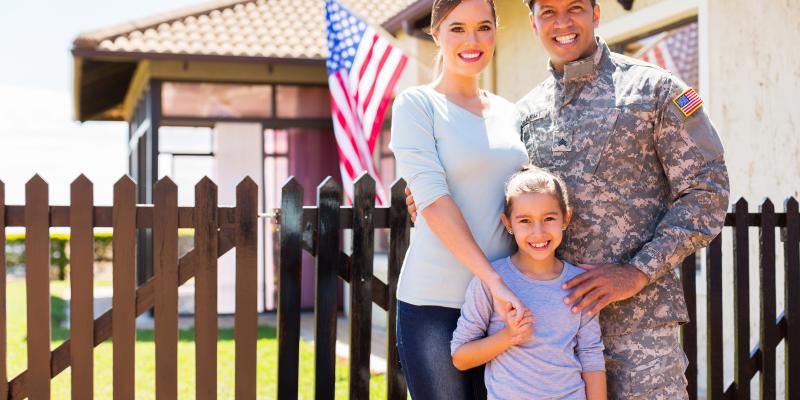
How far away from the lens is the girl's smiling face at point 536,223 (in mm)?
2211

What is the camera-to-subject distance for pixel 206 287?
3.53m

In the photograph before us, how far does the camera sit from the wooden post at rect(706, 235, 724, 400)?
4066 millimetres

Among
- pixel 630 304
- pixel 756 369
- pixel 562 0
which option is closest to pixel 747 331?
pixel 756 369

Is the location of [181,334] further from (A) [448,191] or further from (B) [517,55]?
(A) [448,191]

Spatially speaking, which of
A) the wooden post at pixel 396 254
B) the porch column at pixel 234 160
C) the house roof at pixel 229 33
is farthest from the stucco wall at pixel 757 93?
the porch column at pixel 234 160

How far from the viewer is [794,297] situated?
4.23m

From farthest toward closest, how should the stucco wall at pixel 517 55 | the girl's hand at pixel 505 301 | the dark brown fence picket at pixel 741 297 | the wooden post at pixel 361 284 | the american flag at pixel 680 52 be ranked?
1. the american flag at pixel 680 52
2. the stucco wall at pixel 517 55
3. the dark brown fence picket at pixel 741 297
4. the wooden post at pixel 361 284
5. the girl's hand at pixel 505 301

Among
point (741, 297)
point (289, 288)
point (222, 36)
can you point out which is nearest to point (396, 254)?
point (289, 288)

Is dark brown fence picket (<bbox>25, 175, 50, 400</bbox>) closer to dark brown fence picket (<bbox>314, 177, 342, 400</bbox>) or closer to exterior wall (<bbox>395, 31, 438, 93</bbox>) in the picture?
dark brown fence picket (<bbox>314, 177, 342, 400</bbox>)

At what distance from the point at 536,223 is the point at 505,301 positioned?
0.22 meters

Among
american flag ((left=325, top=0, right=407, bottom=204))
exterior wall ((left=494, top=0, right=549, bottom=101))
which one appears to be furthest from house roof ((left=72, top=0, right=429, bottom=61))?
american flag ((left=325, top=0, right=407, bottom=204))

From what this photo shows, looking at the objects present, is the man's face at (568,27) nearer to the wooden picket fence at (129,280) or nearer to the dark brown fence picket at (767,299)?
the wooden picket fence at (129,280)

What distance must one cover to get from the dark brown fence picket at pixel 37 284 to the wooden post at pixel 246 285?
0.75 m

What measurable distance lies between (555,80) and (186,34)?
8844mm
